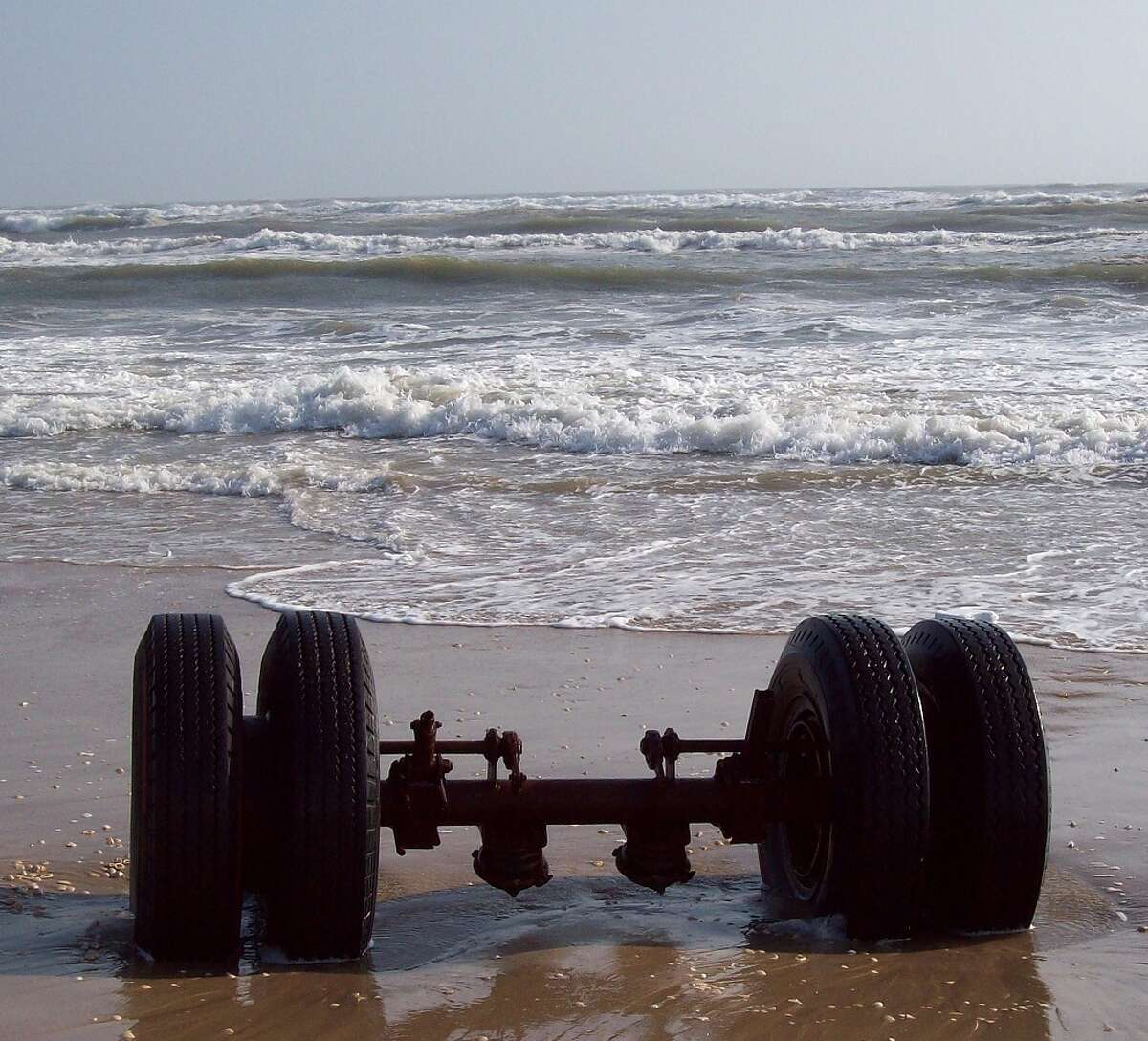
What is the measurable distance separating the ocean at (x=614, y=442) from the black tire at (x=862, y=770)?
324 centimetres

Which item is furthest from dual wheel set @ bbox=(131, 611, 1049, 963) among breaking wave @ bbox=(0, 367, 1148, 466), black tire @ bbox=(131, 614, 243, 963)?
breaking wave @ bbox=(0, 367, 1148, 466)

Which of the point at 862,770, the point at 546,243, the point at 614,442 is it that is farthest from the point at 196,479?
the point at 546,243

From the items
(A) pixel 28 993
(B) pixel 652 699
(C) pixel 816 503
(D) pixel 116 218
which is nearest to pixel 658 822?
(A) pixel 28 993

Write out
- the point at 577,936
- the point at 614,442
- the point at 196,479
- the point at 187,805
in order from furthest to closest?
the point at 614,442 < the point at 196,479 < the point at 577,936 < the point at 187,805

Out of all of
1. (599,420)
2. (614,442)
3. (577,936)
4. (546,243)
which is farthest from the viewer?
(546,243)

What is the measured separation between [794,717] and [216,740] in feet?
4.80

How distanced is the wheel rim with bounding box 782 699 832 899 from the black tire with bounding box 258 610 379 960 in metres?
1.01

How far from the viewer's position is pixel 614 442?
1277cm

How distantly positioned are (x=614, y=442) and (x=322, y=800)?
961cm

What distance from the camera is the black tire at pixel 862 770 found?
344 cm

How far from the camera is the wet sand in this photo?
3.29 m

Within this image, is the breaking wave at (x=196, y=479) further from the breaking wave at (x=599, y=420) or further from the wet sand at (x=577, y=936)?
the wet sand at (x=577, y=936)

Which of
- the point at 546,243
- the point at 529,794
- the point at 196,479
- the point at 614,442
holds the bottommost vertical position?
the point at 196,479

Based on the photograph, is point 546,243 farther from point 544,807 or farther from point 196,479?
point 544,807
